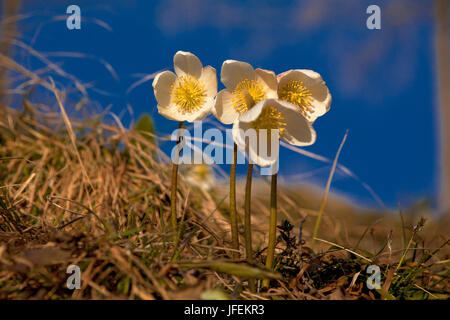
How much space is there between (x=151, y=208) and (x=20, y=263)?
2.80 ft

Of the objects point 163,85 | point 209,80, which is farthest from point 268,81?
point 163,85

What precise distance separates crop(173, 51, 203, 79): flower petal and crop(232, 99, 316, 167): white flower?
0.67 ft

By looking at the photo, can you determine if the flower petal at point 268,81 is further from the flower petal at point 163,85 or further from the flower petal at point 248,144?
the flower petal at point 163,85

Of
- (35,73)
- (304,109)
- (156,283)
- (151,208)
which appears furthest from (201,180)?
(156,283)

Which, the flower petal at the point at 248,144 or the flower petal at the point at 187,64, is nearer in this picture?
the flower petal at the point at 248,144

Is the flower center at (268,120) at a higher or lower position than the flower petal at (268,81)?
lower

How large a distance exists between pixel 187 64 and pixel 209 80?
66 mm

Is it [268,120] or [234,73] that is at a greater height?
[234,73]

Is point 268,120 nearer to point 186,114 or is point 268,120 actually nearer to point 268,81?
point 268,81

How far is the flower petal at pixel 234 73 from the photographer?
2.68 ft

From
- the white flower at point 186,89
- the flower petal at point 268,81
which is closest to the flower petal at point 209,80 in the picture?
the white flower at point 186,89

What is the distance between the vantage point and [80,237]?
709 millimetres

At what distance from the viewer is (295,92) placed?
859 millimetres
